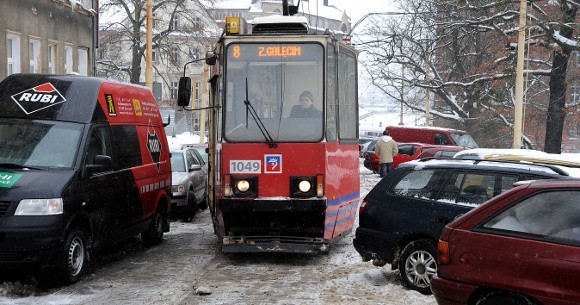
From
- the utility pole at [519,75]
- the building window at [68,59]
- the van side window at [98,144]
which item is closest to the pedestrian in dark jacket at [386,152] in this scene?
the utility pole at [519,75]

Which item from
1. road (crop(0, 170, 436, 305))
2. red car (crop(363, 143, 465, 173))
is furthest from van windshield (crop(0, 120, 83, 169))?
red car (crop(363, 143, 465, 173))

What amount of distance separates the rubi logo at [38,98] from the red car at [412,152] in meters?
19.0

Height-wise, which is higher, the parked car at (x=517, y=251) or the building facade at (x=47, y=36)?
the building facade at (x=47, y=36)

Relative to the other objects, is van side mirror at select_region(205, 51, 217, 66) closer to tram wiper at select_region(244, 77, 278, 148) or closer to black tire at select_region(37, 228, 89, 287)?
tram wiper at select_region(244, 77, 278, 148)

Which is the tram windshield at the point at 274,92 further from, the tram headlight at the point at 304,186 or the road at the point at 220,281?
the road at the point at 220,281

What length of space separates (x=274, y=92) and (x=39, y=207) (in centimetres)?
360


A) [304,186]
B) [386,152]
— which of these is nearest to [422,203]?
[304,186]

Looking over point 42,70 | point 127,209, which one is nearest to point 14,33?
point 42,70

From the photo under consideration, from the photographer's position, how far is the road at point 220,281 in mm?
8453

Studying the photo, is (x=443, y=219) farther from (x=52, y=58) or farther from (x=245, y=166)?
(x=52, y=58)

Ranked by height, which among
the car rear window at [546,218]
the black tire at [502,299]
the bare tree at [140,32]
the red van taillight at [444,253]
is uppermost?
the bare tree at [140,32]

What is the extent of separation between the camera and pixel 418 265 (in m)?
8.83

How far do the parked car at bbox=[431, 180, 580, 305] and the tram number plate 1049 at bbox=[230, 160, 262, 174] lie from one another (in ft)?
14.4

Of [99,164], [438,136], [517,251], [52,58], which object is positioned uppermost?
[52,58]
